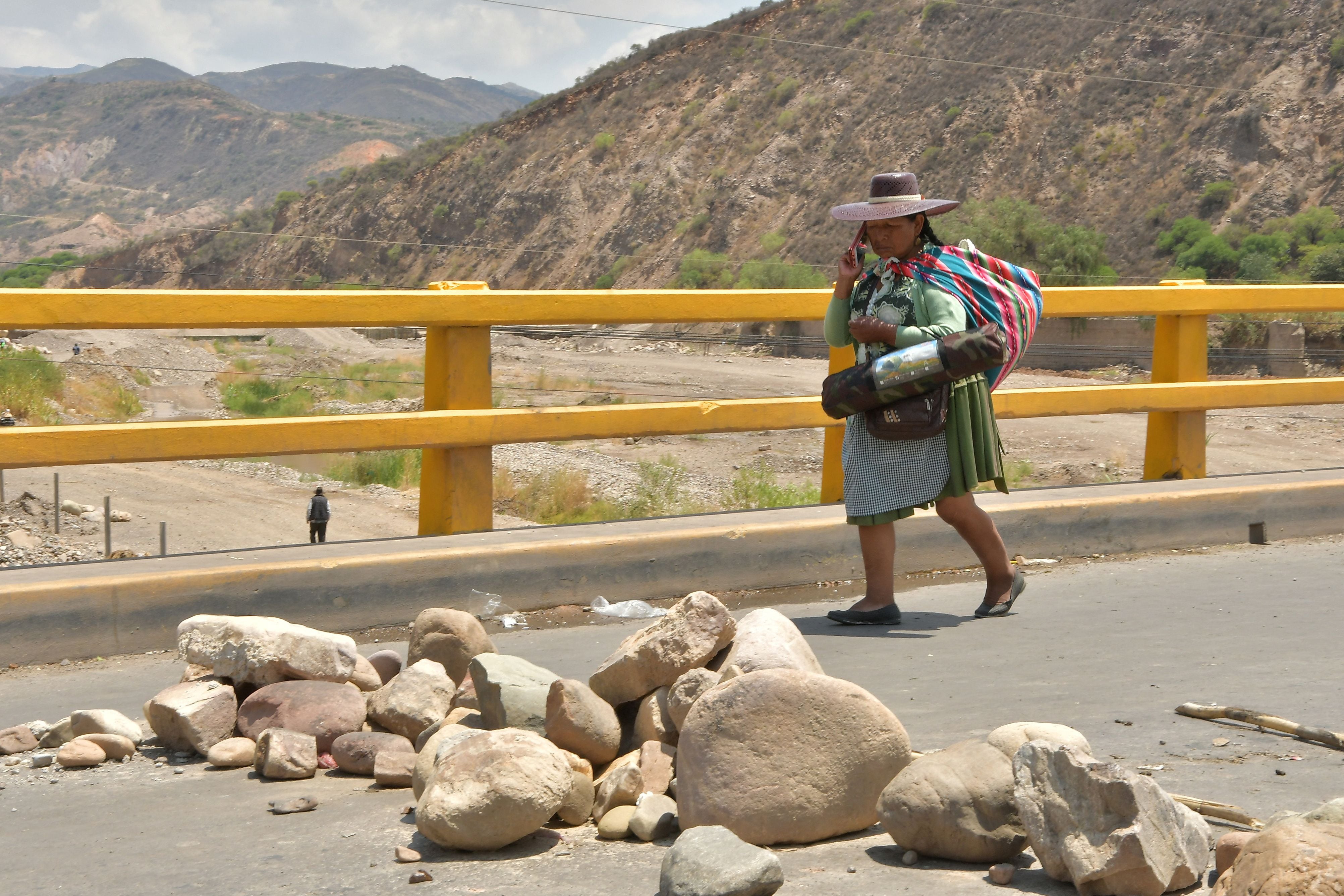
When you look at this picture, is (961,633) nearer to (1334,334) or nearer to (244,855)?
(244,855)

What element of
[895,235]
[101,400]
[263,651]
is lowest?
[101,400]

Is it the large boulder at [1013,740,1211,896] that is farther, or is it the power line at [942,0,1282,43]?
the power line at [942,0,1282,43]

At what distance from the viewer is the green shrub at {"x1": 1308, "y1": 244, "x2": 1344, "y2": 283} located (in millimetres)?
34219

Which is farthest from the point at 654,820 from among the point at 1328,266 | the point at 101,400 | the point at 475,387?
the point at 101,400

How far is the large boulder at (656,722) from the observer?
11.7 feet

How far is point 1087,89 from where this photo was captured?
51.6 metres

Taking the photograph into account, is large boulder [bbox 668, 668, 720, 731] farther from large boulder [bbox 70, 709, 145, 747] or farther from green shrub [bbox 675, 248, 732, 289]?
green shrub [bbox 675, 248, 732, 289]

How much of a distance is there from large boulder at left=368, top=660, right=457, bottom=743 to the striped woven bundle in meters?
2.31

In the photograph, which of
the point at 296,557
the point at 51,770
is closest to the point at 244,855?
the point at 51,770

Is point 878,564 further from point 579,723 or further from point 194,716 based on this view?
point 194,716

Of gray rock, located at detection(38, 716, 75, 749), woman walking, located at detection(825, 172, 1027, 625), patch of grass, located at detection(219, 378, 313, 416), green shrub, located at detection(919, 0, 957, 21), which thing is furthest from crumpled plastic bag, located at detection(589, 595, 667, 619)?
green shrub, located at detection(919, 0, 957, 21)

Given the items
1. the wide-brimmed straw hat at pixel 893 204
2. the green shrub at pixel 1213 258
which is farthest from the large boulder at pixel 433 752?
the green shrub at pixel 1213 258

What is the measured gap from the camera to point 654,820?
3.09 meters

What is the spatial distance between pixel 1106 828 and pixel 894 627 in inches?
101
